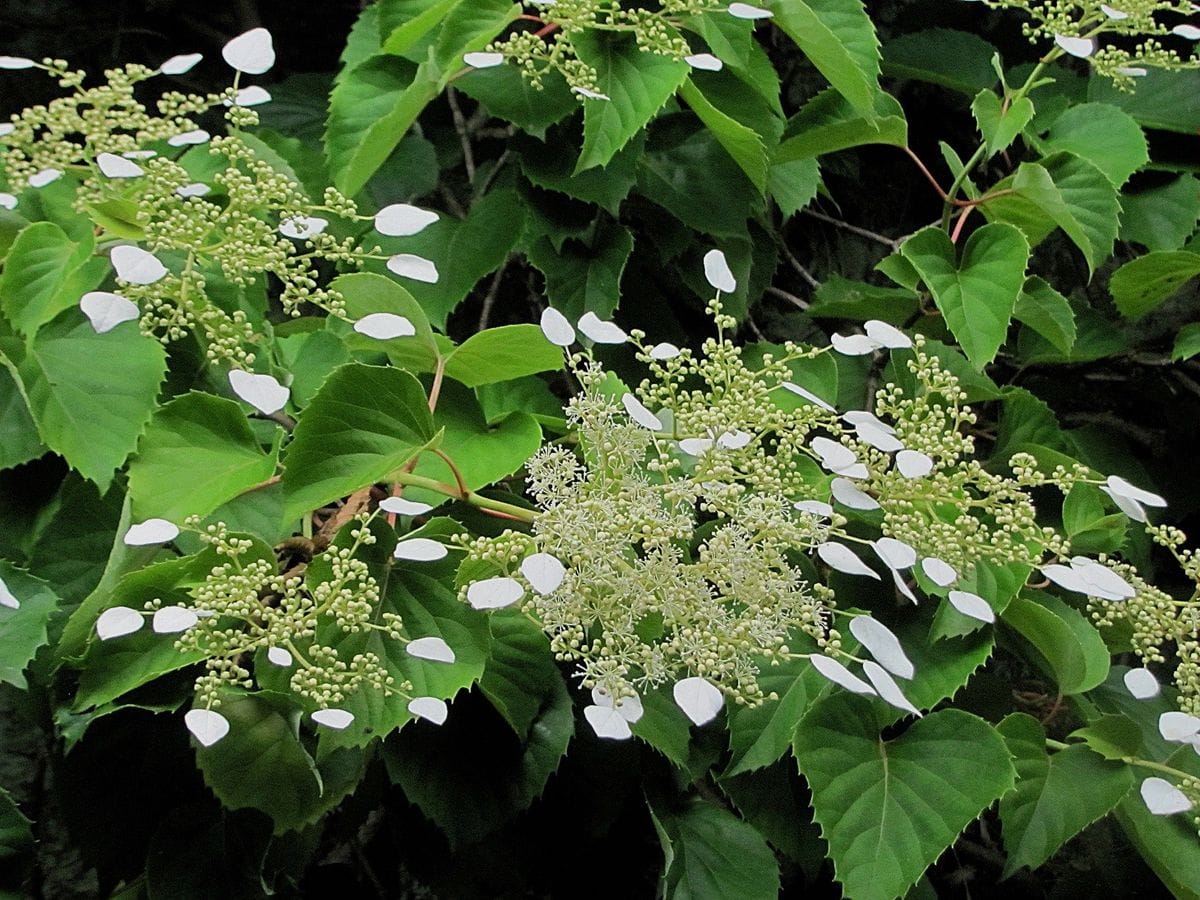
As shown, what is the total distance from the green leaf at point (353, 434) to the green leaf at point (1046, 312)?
54 centimetres

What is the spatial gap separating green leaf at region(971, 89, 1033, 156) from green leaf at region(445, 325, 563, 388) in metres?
0.49

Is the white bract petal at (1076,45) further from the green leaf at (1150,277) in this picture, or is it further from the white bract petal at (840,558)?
the white bract petal at (840,558)

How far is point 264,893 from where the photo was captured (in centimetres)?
75

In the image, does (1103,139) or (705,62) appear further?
(1103,139)

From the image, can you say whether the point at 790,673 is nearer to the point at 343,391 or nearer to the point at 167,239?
the point at 343,391

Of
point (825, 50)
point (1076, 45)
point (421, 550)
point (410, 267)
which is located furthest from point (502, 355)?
point (1076, 45)

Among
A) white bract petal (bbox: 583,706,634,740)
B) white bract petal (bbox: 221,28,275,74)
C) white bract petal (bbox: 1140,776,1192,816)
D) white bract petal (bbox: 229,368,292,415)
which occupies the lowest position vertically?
white bract petal (bbox: 1140,776,1192,816)

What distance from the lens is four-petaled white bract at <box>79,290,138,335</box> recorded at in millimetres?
633

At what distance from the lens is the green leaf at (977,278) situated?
879 millimetres

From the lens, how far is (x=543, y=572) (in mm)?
548

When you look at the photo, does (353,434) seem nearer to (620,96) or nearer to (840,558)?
(840,558)

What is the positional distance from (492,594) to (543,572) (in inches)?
1.3

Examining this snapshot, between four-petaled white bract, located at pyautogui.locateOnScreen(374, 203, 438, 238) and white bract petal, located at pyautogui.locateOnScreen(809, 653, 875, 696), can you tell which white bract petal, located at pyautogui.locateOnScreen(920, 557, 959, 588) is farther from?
four-petaled white bract, located at pyautogui.locateOnScreen(374, 203, 438, 238)

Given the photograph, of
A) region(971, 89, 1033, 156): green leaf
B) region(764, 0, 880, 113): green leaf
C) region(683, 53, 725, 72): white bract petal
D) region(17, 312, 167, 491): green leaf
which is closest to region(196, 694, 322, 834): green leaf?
region(17, 312, 167, 491): green leaf
